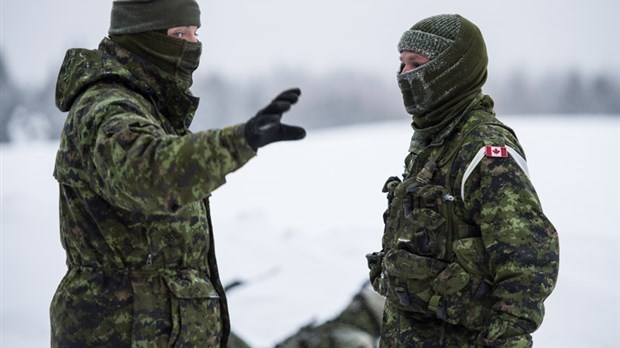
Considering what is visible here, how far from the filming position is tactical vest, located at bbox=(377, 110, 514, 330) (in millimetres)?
2273

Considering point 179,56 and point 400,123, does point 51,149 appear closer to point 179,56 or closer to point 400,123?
point 400,123

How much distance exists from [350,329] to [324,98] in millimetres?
3820

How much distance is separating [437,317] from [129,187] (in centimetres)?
116

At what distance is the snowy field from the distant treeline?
0.22 meters

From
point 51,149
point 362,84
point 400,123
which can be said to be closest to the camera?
point 51,149

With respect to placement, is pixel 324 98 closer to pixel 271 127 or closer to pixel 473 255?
pixel 473 255

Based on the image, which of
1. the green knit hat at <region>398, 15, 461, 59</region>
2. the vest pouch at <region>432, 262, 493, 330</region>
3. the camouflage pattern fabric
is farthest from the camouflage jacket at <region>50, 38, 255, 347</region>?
the camouflage pattern fabric

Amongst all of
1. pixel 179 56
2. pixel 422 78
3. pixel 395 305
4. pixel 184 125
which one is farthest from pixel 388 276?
pixel 179 56

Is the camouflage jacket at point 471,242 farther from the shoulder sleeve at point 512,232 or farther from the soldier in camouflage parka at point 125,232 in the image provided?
the soldier in camouflage parka at point 125,232

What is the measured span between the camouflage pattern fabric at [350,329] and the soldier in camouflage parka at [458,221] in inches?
50.6

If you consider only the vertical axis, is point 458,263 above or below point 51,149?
above

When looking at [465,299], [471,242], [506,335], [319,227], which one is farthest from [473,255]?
[319,227]

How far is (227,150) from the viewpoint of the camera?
167 centimetres

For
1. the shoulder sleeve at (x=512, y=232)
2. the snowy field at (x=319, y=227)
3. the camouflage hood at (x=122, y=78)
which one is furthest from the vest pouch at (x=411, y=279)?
the snowy field at (x=319, y=227)
